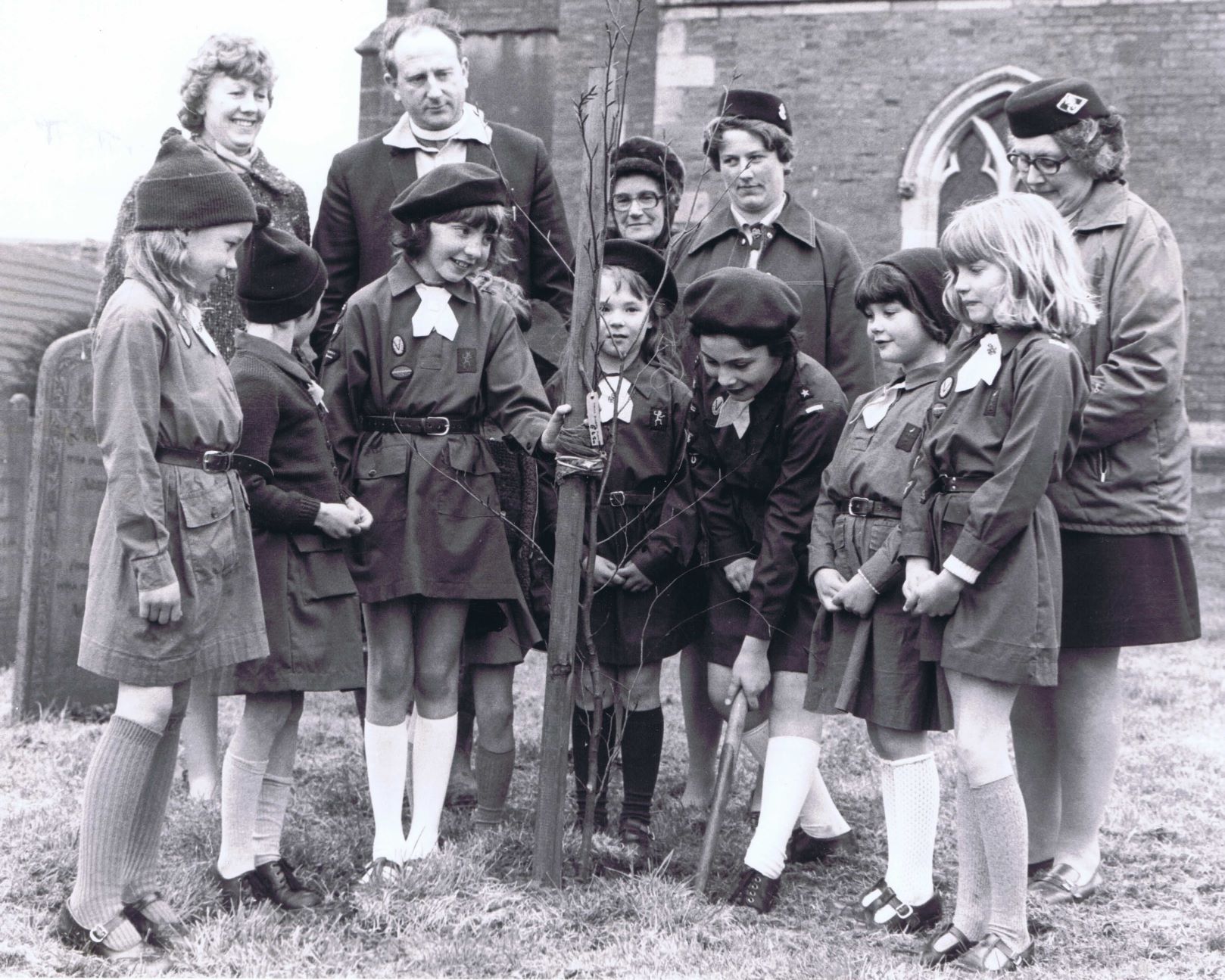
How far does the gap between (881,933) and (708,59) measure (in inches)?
391

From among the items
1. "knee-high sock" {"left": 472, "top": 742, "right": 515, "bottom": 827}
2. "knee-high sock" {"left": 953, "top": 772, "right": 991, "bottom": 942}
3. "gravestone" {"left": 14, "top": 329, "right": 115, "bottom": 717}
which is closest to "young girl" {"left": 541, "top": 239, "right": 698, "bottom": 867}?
"knee-high sock" {"left": 472, "top": 742, "right": 515, "bottom": 827}

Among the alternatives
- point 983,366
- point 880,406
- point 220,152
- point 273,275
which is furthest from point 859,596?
point 220,152

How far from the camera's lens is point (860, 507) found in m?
3.75

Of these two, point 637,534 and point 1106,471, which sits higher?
point 1106,471

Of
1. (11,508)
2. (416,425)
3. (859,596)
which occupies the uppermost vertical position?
(416,425)

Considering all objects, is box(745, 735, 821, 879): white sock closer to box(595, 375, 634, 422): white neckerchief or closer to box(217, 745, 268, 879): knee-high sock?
box(595, 375, 634, 422): white neckerchief

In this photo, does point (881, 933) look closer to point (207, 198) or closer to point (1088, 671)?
point (1088, 671)

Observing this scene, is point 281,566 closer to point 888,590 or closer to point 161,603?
point 161,603

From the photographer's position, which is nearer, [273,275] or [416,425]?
[273,275]

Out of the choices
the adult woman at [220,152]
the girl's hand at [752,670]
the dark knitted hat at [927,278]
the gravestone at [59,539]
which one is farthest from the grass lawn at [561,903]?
the dark knitted hat at [927,278]

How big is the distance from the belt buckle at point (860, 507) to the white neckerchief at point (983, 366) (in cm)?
42

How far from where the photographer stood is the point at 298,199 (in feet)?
15.6

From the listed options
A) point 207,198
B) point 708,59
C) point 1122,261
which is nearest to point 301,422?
point 207,198

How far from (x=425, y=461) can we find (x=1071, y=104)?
2.06 meters
